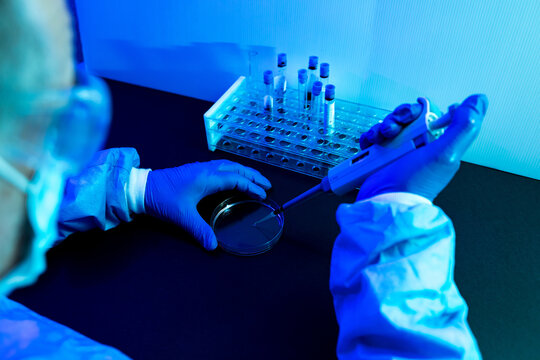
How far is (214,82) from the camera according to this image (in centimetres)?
197

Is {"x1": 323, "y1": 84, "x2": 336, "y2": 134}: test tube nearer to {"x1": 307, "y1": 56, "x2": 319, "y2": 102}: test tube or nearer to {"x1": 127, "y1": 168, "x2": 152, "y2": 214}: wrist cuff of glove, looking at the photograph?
{"x1": 307, "y1": 56, "x2": 319, "y2": 102}: test tube

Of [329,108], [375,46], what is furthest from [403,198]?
[375,46]

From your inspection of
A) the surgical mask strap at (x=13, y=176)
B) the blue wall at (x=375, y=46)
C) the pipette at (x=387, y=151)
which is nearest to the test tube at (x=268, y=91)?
the blue wall at (x=375, y=46)

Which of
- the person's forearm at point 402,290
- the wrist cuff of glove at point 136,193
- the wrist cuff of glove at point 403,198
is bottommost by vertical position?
the wrist cuff of glove at point 136,193

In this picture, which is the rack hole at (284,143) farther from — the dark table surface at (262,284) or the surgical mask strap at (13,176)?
the surgical mask strap at (13,176)

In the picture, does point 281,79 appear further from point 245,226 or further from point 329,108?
point 245,226

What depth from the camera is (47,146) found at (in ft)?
2.10

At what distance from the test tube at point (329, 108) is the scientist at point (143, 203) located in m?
0.27

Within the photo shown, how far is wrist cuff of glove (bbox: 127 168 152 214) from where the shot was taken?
60.2 inches

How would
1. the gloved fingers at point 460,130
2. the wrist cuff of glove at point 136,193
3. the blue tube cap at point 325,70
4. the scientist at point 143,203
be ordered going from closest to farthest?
the scientist at point 143,203
the gloved fingers at point 460,130
the wrist cuff of glove at point 136,193
the blue tube cap at point 325,70

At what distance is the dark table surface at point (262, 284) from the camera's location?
3.95 ft

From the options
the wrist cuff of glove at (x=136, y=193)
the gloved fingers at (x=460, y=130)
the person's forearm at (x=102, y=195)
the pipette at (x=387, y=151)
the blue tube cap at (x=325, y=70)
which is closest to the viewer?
the gloved fingers at (x=460, y=130)

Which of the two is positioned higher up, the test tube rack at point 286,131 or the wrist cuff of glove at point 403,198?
the wrist cuff of glove at point 403,198

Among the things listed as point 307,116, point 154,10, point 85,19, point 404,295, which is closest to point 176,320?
point 404,295
